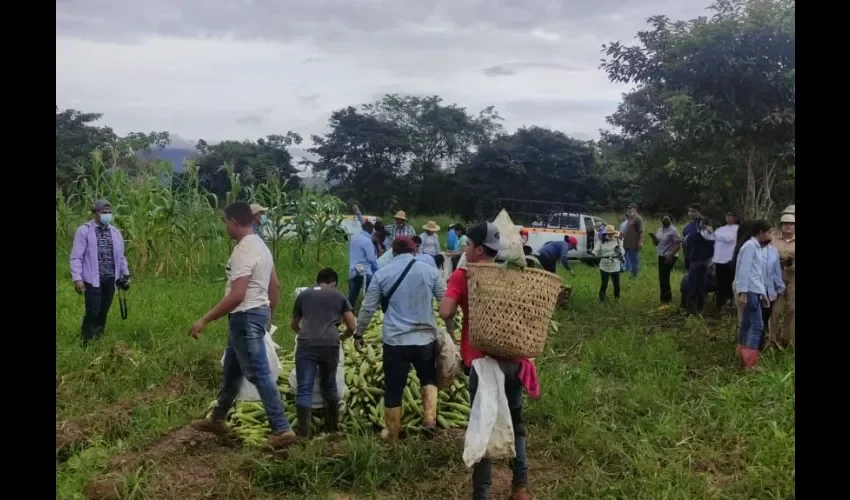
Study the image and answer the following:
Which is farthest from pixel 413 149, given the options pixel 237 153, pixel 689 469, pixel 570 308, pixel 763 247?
pixel 689 469

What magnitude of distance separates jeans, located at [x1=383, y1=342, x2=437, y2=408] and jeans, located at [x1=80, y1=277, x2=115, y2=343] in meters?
4.07

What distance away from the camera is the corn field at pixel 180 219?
12.4 meters

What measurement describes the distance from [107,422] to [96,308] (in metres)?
2.50

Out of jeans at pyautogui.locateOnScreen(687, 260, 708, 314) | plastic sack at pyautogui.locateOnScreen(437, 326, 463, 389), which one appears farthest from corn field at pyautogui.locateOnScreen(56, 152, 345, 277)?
plastic sack at pyautogui.locateOnScreen(437, 326, 463, 389)

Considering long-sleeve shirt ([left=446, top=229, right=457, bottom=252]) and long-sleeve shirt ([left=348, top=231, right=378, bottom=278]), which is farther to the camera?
long-sleeve shirt ([left=446, top=229, right=457, bottom=252])

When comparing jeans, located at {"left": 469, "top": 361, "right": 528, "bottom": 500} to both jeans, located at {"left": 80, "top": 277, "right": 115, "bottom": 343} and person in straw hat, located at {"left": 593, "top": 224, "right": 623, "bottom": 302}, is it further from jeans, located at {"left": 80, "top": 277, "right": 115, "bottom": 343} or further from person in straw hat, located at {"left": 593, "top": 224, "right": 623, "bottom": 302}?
person in straw hat, located at {"left": 593, "top": 224, "right": 623, "bottom": 302}

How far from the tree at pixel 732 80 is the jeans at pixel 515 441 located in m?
6.49

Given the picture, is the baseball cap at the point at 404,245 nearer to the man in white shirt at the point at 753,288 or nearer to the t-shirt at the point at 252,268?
the t-shirt at the point at 252,268

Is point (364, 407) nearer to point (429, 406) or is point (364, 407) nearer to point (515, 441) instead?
point (429, 406)

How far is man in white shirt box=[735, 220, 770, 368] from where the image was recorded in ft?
22.8

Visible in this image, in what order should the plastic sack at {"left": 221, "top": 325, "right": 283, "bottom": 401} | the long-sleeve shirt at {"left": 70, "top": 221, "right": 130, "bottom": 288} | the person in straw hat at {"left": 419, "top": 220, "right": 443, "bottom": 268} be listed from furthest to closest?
the person in straw hat at {"left": 419, "top": 220, "right": 443, "bottom": 268} → the long-sleeve shirt at {"left": 70, "top": 221, "right": 130, "bottom": 288} → the plastic sack at {"left": 221, "top": 325, "right": 283, "bottom": 401}

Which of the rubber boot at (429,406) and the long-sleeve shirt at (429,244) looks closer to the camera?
the rubber boot at (429,406)

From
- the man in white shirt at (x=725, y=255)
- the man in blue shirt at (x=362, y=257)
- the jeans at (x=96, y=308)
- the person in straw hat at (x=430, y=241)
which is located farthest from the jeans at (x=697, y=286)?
the jeans at (x=96, y=308)
